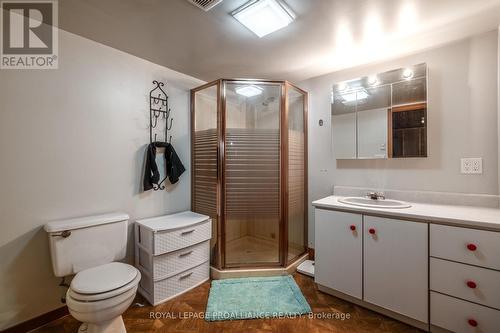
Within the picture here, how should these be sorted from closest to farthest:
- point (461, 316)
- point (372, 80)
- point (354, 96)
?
point (461, 316)
point (372, 80)
point (354, 96)

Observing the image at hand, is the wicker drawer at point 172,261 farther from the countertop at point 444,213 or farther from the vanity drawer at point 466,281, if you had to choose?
the vanity drawer at point 466,281

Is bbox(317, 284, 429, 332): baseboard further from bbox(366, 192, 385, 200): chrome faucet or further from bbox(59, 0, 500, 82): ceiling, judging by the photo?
bbox(59, 0, 500, 82): ceiling

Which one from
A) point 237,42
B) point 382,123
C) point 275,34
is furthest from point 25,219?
point 382,123

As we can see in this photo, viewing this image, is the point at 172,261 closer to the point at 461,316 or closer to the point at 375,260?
the point at 375,260

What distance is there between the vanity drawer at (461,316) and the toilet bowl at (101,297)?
6.77ft

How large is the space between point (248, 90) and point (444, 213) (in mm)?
2012

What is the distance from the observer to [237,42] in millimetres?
1834

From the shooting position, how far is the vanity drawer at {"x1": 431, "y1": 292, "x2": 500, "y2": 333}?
130 centimetres

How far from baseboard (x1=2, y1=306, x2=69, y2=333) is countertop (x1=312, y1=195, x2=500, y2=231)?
7.72ft

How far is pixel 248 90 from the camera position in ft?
7.70

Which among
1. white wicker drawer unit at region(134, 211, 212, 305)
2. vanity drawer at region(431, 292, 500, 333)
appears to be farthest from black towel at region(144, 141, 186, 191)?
vanity drawer at region(431, 292, 500, 333)

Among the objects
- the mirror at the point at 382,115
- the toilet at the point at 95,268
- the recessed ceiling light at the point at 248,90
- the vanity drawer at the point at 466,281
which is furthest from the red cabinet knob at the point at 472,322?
the recessed ceiling light at the point at 248,90

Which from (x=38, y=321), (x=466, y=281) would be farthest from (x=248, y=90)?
(x=38, y=321)

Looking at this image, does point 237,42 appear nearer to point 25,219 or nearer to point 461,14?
point 461,14
